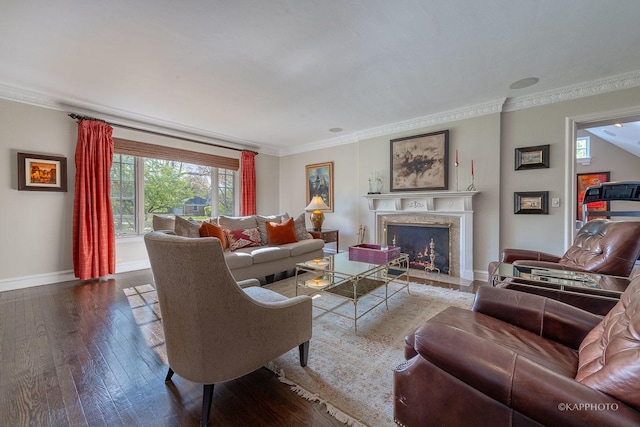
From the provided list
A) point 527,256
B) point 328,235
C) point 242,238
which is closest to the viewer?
point 527,256

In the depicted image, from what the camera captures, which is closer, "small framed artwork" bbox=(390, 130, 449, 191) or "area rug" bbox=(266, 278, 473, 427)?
"area rug" bbox=(266, 278, 473, 427)

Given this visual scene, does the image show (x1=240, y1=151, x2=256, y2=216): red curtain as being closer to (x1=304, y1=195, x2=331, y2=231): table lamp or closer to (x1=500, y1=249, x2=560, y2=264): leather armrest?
(x1=304, y1=195, x2=331, y2=231): table lamp

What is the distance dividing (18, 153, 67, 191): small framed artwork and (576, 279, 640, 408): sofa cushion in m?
5.36

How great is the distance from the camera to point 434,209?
412 centimetres

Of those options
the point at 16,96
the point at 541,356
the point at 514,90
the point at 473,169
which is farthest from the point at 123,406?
the point at 514,90

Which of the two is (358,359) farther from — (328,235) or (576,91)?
(576,91)

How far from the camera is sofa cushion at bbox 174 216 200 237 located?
3301 millimetres

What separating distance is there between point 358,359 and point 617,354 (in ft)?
4.48

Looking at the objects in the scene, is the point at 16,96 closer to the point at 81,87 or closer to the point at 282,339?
the point at 81,87

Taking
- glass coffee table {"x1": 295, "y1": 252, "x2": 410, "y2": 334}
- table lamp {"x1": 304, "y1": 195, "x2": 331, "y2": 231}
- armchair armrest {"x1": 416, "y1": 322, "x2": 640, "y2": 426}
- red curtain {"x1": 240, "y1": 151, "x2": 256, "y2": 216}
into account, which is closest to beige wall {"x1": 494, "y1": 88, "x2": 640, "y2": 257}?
glass coffee table {"x1": 295, "y1": 252, "x2": 410, "y2": 334}

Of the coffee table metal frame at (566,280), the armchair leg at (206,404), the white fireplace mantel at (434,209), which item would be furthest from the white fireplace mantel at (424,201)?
the armchair leg at (206,404)

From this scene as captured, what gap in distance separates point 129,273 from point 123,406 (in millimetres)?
3353

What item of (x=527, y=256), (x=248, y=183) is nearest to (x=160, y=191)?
(x=248, y=183)

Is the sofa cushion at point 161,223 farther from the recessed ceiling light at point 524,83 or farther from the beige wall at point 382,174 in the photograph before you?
the recessed ceiling light at point 524,83
